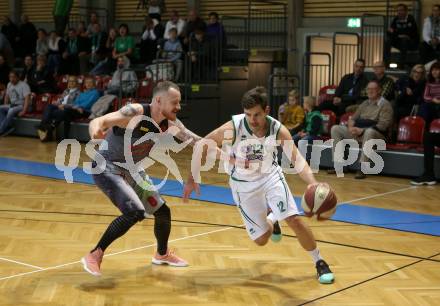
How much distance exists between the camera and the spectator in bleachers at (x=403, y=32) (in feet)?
45.0

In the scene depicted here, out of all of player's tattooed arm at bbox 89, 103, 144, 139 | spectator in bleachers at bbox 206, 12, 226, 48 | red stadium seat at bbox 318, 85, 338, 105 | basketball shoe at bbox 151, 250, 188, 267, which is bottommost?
basketball shoe at bbox 151, 250, 188, 267

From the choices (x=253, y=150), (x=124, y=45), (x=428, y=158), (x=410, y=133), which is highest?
(x=124, y=45)

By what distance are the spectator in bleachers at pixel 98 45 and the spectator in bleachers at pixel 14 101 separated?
2.05 metres

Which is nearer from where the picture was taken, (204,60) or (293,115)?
(293,115)

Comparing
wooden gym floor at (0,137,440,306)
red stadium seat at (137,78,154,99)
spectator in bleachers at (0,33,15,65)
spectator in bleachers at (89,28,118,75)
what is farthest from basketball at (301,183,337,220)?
spectator in bleachers at (0,33,15,65)

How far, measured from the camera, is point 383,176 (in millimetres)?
11359

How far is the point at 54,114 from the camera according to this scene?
1562cm

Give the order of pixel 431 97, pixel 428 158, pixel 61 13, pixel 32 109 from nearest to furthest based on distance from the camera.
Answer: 1. pixel 428 158
2. pixel 431 97
3. pixel 32 109
4. pixel 61 13

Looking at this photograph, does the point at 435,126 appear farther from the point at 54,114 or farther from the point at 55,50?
the point at 55,50

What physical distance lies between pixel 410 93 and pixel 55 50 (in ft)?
34.3

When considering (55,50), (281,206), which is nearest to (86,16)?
(55,50)

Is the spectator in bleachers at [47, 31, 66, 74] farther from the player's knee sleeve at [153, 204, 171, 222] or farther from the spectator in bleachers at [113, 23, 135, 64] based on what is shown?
the player's knee sleeve at [153, 204, 171, 222]

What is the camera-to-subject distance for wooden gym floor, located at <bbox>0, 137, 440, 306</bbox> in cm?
512

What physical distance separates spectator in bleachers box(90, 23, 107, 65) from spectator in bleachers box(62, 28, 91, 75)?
0.37 m
